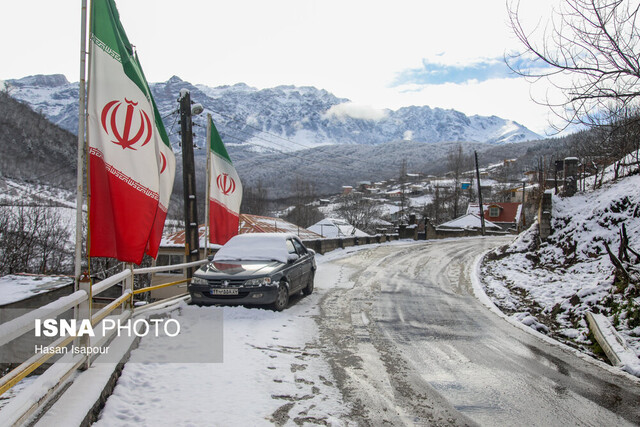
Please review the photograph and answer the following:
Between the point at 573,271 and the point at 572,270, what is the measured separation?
0.12 meters

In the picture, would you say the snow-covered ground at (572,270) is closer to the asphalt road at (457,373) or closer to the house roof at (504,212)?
the asphalt road at (457,373)

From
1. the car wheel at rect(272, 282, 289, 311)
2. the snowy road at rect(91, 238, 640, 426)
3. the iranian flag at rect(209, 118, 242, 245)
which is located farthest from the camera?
the iranian flag at rect(209, 118, 242, 245)

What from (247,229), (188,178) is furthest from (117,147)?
(247,229)

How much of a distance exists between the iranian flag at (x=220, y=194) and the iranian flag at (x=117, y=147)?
7765 millimetres

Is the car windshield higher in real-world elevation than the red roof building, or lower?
lower

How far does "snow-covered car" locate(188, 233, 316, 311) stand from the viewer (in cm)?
799

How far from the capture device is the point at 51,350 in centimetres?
329

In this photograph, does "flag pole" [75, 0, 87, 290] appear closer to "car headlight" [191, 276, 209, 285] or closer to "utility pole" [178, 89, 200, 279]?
"car headlight" [191, 276, 209, 285]

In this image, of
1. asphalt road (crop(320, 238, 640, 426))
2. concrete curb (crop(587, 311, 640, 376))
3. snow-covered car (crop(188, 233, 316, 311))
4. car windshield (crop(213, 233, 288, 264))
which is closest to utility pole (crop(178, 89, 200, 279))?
car windshield (crop(213, 233, 288, 264))

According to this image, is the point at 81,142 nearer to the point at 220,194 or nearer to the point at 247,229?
the point at 220,194

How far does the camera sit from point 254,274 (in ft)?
26.7

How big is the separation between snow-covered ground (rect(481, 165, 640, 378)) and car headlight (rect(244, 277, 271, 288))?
204 inches

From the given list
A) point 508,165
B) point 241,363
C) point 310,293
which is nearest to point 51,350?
point 241,363

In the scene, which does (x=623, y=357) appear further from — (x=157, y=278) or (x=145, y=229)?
(x=157, y=278)
